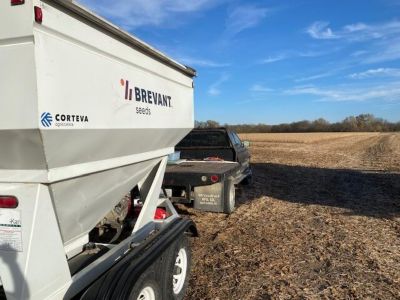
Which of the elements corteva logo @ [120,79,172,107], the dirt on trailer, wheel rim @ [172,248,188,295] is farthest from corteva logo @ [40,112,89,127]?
the dirt on trailer

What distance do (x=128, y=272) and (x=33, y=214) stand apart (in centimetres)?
88

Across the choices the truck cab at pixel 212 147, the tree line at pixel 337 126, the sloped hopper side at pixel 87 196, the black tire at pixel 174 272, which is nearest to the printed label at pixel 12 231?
the sloped hopper side at pixel 87 196

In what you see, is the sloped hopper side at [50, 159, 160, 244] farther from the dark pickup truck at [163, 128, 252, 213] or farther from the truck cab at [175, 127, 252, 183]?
the truck cab at [175, 127, 252, 183]

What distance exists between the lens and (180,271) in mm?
4250

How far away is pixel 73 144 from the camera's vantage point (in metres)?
2.70

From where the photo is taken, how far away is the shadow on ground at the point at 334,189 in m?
8.81

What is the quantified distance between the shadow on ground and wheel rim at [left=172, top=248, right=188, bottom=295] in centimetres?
502

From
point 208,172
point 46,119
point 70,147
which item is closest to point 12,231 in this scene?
point 70,147

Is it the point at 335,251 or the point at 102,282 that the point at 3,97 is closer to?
the point at 102,282

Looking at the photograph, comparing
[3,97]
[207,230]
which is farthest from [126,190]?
[207,230]

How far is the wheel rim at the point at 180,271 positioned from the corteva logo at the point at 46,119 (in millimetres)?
2253

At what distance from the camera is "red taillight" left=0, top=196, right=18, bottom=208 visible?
252 cm

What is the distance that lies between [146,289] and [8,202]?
1335 millimetres

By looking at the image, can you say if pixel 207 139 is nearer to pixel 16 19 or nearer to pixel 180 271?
pixel 180 271
